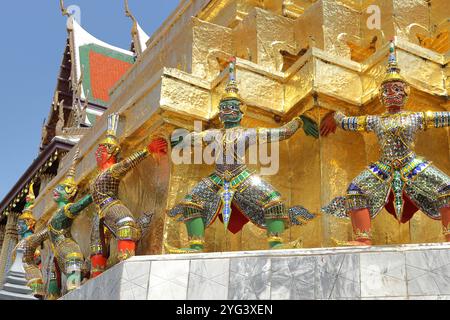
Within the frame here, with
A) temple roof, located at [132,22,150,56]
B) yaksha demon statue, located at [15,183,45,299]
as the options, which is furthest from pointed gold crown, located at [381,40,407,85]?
temple roof, located at [132,22,150,56]

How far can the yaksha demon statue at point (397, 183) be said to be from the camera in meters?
7.58

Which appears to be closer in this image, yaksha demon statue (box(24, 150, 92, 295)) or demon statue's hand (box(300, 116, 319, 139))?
demon statue's hand (box(300, 116, 319, 139))

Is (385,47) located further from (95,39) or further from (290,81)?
(95,39)

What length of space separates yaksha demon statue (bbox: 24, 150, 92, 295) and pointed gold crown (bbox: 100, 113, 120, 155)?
610mm

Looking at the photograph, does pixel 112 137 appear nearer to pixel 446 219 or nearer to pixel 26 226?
pixel 26 226

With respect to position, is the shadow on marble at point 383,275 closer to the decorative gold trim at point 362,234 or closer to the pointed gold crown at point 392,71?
the decorative gold trim at point 362,234

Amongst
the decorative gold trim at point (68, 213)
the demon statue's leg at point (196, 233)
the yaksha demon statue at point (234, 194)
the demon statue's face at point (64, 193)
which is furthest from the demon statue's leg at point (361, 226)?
the demon statue's face at point (64, 193)

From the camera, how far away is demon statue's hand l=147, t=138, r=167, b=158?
9.48 metres

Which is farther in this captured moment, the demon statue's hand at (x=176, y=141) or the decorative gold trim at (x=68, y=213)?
the decorative gold trim at (x=68, y=213)

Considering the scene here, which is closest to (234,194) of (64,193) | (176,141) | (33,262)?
(176,141)

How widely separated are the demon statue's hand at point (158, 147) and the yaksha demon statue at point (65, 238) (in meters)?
0.92

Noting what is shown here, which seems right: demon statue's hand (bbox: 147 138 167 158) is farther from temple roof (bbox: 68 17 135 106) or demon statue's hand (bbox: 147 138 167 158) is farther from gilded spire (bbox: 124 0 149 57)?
temple roof (bbox: 68 17 135 106)

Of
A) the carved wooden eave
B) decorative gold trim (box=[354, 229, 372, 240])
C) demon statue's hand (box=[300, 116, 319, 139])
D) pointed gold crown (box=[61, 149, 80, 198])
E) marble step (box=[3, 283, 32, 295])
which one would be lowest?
marble step (box=[3, 283, 32, 295])
